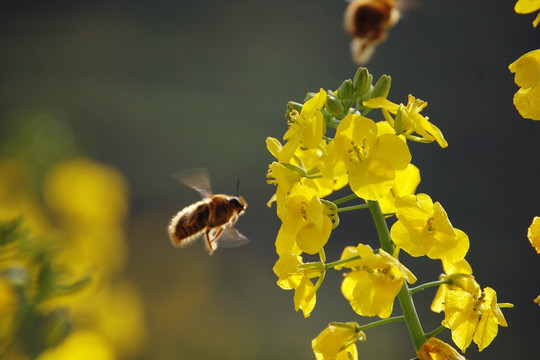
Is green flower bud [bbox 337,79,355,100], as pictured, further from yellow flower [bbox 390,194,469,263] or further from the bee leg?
the bee leg

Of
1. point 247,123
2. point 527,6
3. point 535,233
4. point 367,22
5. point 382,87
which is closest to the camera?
point 527,6

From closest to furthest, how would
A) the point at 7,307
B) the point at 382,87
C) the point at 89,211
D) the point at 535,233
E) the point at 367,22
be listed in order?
the point at 535,233 < the point at 382,87 < the point at 7,307 < the point at 367,22 < the point at 89,211

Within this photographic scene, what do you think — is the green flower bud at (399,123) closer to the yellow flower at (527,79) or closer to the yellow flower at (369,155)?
the yellow flower at (369,155)

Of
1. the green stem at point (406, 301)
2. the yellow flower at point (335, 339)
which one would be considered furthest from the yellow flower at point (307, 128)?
the yellow flower at point (335, 339)

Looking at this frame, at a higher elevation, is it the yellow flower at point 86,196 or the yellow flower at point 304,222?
the yellow flower at point 304,222

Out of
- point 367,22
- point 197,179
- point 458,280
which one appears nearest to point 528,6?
point 458,280

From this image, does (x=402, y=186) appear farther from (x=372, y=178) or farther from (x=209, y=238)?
(x=209, y=238)

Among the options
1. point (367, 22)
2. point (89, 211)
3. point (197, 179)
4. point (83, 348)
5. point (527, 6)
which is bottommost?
→ point (83, 348)

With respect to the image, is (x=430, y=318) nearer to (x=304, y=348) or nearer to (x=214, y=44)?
(x=304, y=348)

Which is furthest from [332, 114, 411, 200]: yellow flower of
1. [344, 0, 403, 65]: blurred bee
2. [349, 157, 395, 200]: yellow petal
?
[344, 0, 403, 65]: blurred bee
